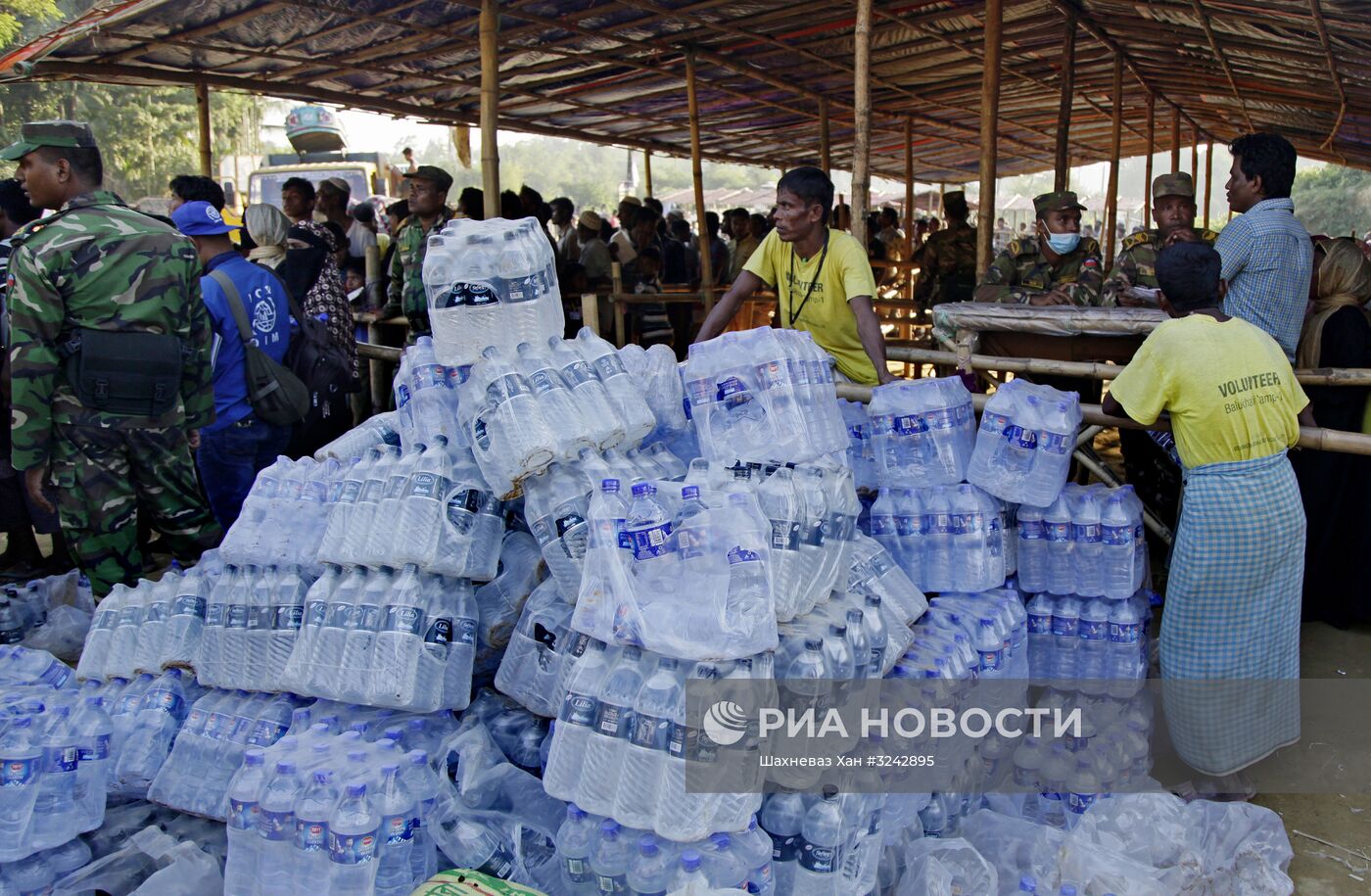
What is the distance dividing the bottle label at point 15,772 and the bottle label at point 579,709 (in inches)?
59.4

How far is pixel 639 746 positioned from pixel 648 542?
0.55 metres

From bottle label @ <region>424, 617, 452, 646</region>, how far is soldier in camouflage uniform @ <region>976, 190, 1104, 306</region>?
12.3ft

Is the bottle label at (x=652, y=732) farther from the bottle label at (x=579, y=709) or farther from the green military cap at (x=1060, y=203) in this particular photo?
the green military cap at (x=1060, y=203)

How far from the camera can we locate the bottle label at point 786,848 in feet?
9.00

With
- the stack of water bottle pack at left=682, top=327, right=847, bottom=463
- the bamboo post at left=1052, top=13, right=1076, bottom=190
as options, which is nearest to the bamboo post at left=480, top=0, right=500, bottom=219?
the stack of water bottle pack at left=682, top=327, right=847, bottom=463

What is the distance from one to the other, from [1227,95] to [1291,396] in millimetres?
9957

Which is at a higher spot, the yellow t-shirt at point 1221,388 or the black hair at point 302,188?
the black hair at point 302,188

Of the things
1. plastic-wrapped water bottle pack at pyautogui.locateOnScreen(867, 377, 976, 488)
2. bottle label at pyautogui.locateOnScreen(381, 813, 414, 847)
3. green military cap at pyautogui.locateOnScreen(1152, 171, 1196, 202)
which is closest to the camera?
bottle label at pyautogui.locateOnScreen(381, 813, 414, 847)

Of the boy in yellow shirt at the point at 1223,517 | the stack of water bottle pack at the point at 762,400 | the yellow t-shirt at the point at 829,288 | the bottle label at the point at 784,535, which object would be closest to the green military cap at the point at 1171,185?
the yellow t-shirt at the point at 829,288

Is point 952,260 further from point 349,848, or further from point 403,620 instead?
point 349,848

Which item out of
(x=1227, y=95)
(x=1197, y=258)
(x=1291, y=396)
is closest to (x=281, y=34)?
(x=1197, y=258)

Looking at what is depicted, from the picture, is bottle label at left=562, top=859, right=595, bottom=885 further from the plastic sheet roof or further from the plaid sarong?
the plastic sheet roof

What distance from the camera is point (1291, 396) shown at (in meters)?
3.47

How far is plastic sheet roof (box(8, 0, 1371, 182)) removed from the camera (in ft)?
21.9
